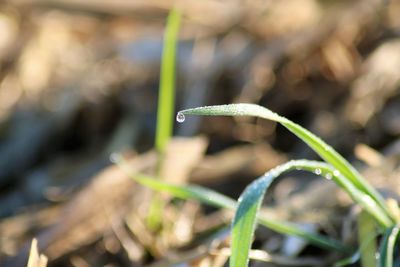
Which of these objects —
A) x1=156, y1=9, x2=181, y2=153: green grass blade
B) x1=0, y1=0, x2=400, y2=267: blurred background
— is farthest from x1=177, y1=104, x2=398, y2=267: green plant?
x1=156, y1=9, x2=181, y2=153: green grass blade

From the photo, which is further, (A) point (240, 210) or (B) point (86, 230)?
(B) point (86, 230)

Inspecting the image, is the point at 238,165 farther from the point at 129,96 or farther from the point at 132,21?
the point at 132,21

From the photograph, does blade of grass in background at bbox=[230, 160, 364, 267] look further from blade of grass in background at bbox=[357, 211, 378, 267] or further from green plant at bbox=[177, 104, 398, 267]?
blade of grass in background at bbox=[357, 211, 378, 267]

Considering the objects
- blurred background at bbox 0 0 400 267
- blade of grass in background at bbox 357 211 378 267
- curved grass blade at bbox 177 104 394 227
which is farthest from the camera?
blurred background at bbox 0 0 400 267

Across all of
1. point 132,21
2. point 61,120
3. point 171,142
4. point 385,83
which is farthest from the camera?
point 132,21

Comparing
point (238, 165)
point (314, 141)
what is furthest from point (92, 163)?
→ point (314, 141)

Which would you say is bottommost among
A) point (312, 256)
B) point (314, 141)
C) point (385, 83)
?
point (312, 256)

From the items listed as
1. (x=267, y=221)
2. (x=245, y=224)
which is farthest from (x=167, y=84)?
(x=245, y=224)
